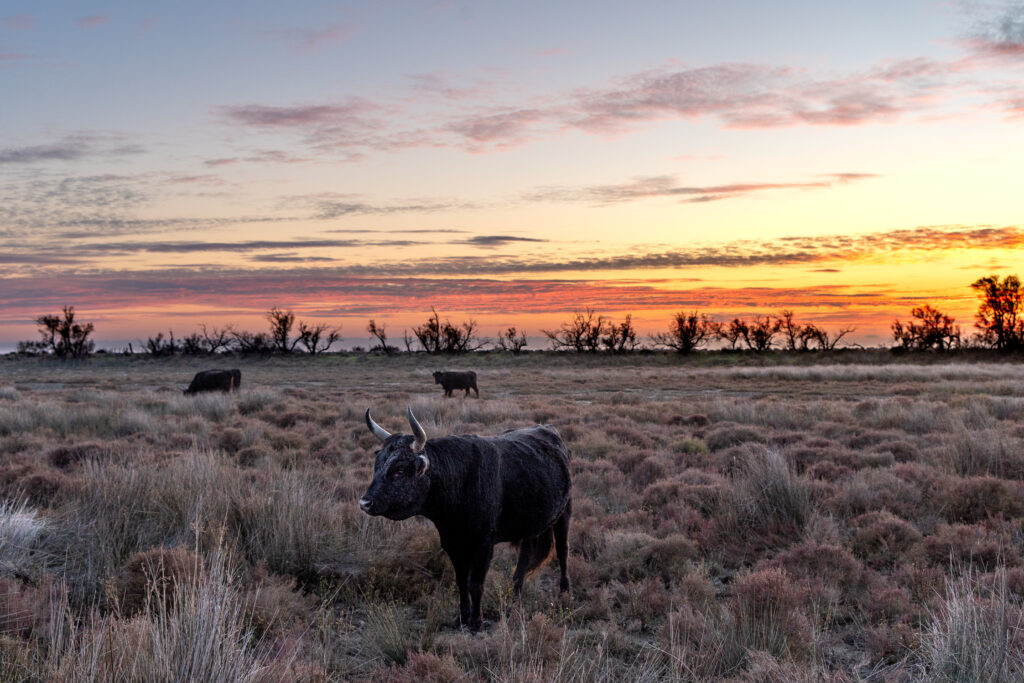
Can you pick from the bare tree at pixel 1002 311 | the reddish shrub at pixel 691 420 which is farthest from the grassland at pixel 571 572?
the bare tree at pixel 1002 311

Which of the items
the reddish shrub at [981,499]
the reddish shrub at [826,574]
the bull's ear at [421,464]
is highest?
the bull's ear at [421,464]

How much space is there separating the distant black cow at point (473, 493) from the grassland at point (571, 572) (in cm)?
48

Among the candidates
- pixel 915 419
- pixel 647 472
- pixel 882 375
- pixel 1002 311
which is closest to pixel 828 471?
pixel 647 472

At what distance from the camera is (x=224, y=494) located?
8.14 meters

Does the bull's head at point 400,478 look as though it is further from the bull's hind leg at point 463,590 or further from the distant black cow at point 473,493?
the bull's hind leg at point 463,590

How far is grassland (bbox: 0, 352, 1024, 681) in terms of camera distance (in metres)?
4.52

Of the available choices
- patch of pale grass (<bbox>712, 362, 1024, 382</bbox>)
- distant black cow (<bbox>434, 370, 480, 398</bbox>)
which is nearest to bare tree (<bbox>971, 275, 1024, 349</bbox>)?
patch of pale grass (<bbox>712, 362, 1024, 382</bbox>)

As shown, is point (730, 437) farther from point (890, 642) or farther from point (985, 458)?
point (890, 642)

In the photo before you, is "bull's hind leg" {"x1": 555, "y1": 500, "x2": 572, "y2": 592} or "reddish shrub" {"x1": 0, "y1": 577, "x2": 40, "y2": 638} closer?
"reddish shrub" {"x1": 0, "y1": 577, "x2": 40, "y2": 638}

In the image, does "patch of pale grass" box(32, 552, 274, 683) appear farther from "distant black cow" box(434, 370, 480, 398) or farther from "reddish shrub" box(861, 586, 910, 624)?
"distant black cow" box(434, 370, 480, 398)

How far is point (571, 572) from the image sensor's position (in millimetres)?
7434

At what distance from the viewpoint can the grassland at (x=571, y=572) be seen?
4523mm

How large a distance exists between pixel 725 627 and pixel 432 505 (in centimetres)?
252

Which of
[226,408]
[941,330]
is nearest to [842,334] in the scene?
[941,330]
